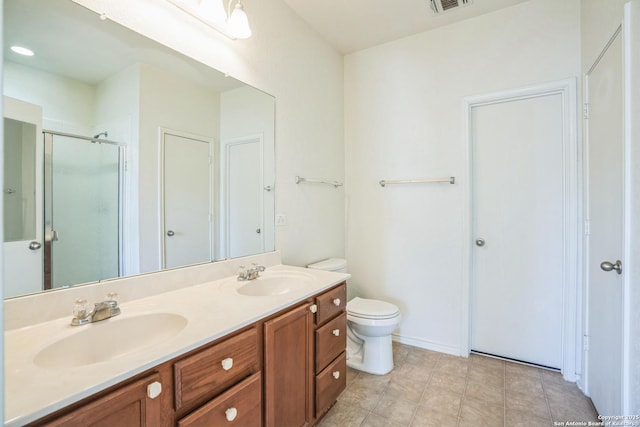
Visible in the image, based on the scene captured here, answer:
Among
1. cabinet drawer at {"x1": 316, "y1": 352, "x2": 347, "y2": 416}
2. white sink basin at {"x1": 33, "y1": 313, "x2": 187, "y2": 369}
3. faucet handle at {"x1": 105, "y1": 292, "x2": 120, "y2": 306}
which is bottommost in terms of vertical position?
cabinet drawer at {"x1": 316, "y1": 352, "x2": 347, "y2": 416}

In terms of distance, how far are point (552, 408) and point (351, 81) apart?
290cm

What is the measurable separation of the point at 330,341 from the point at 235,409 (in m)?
0.68

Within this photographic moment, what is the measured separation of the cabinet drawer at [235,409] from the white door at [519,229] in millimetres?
1987

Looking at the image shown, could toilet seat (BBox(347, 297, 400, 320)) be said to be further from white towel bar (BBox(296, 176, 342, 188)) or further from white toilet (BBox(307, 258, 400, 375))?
white towel bar (BBox(296, 176, 342, 188))

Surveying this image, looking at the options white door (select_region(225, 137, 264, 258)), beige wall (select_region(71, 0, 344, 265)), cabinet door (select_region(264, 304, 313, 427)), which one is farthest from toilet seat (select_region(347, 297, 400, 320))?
white door (select_region(225, 137, 264, 258))

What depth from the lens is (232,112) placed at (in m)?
1.73

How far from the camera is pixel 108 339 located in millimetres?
1019

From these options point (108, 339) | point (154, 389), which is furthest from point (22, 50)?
point (154, 389)

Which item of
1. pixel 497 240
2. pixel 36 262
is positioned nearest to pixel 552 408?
pixel 497 240

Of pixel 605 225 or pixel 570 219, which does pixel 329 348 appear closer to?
pixel 605 225

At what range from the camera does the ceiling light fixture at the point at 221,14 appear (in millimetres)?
1408

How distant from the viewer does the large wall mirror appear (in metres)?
0.99

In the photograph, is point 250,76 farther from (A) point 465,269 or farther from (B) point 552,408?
(B) point 552,408

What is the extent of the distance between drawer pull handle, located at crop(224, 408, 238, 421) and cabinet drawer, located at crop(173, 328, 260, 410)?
0.08 meters
